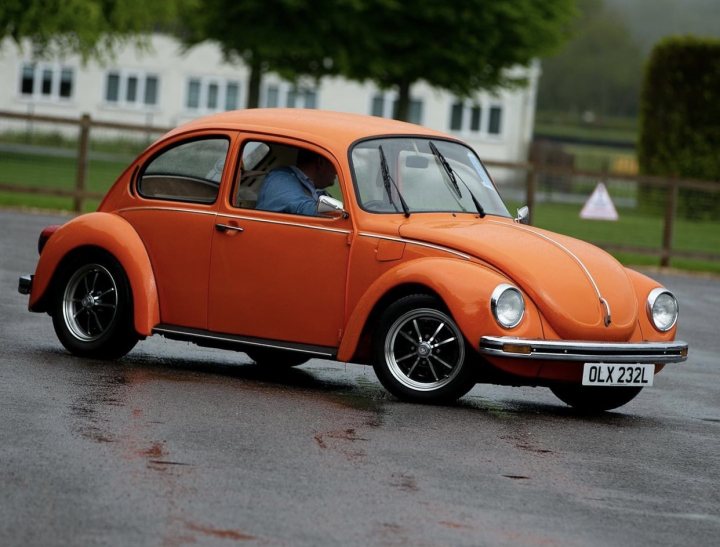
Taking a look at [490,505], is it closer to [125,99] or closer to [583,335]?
[583,335]

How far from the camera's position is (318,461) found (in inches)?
292

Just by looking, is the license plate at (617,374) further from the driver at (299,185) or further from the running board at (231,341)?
the driver at (299,185)

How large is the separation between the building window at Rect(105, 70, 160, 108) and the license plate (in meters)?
60.4

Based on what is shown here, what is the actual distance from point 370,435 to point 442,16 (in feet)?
108

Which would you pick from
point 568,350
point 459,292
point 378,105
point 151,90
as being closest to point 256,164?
point 459,292

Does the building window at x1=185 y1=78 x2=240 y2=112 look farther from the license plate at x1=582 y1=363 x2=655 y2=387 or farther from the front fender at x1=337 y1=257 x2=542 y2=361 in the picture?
the license plate at x1=582 y1=363 x2=655 y2=387

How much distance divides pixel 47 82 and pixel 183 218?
5982 cm

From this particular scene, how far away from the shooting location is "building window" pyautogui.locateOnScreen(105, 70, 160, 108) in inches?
2697

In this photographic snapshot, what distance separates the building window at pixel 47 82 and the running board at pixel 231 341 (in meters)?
59.4

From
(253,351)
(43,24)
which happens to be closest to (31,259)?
(253,351)

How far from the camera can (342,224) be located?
9.78 m

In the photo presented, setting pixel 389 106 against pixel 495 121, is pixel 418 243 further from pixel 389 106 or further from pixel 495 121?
pixel 495 121

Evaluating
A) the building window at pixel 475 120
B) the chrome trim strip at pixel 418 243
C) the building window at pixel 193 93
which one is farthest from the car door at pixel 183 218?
the building window at pixel 193 93

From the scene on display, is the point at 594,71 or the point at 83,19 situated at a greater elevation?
the point at 594,71
